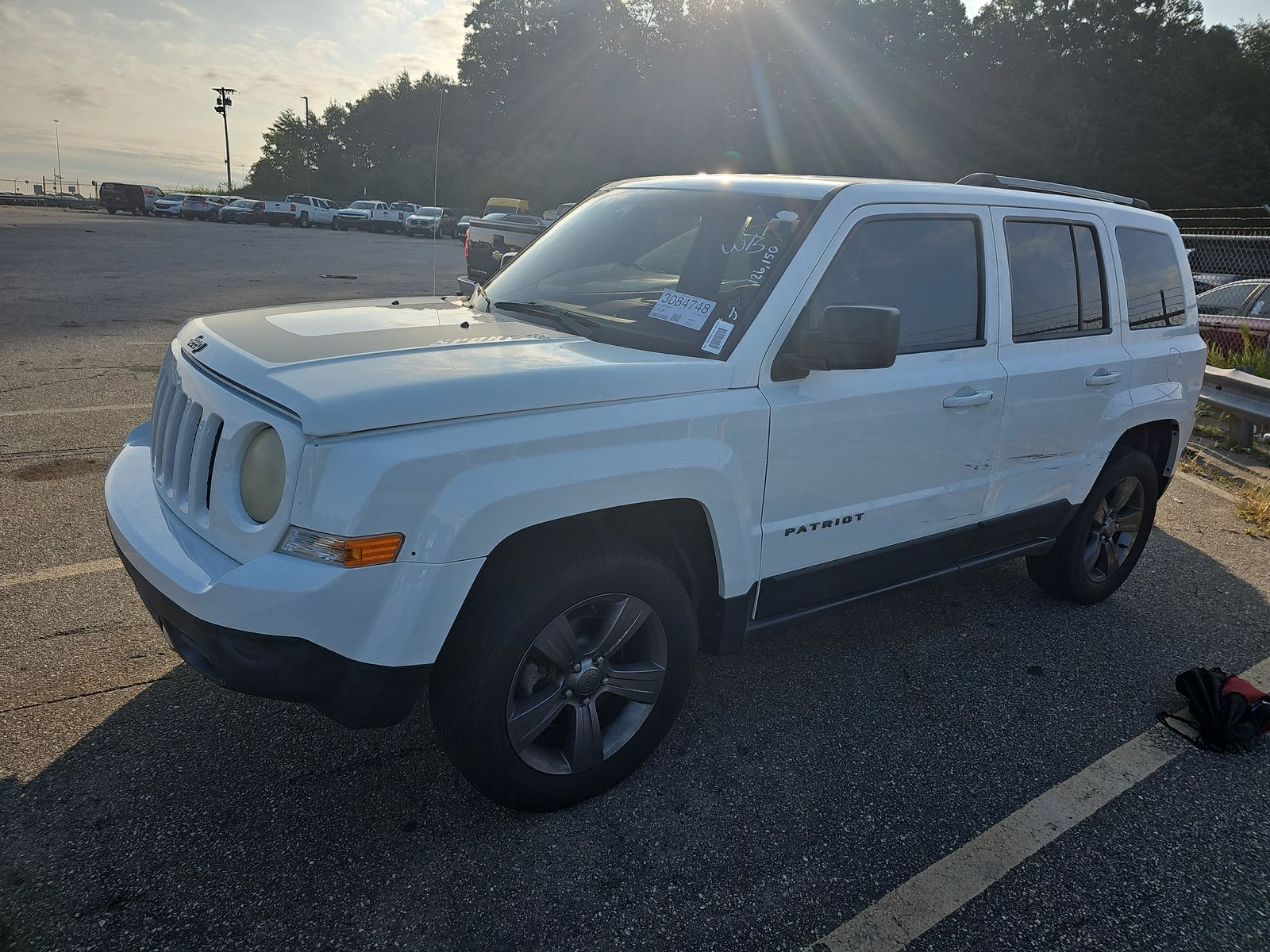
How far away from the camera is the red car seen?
10.0 meters

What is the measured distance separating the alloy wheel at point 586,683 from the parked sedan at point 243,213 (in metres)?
50.0

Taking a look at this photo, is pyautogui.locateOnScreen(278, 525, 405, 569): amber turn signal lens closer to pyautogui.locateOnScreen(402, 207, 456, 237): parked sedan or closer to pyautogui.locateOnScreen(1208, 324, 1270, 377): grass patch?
pyautogui.locateOnScreen(1208, 324, 1270, 377): grass patch

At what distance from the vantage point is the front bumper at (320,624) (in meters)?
2.21

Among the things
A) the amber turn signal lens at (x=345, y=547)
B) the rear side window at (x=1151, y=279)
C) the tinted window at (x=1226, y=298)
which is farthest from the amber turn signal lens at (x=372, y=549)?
the tinted window at (x=1226, y=298)

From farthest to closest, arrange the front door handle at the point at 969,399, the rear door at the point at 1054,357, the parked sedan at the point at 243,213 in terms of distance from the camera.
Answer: the parked sedan at the point at 243,213 → the rear door at the point at 1054,357 → the front door handle at the point at 969,399

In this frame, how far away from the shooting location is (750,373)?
9.39 feet

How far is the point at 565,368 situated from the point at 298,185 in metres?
84.2

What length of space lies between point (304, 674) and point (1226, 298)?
1210cm

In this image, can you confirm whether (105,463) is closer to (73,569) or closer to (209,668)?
(73,569)

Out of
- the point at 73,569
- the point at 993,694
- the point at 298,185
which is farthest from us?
the point at 298,185

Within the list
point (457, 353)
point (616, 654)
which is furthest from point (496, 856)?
point (457, 353)

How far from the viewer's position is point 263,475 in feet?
7.84

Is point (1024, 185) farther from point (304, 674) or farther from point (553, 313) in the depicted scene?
point (304, 674)

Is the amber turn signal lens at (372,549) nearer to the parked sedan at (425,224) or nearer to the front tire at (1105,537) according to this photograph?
the front tire at (1105,537)
